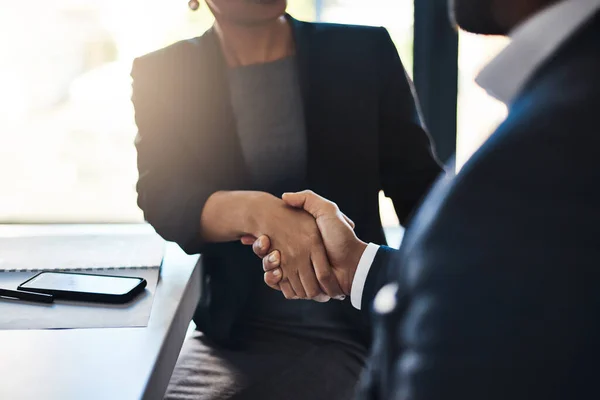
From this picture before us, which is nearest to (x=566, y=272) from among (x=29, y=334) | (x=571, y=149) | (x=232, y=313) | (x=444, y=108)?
(x=571, y=149)

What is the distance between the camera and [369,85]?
4.11ft

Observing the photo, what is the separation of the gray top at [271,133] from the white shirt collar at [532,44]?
0.76 m

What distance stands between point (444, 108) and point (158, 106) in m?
0.81

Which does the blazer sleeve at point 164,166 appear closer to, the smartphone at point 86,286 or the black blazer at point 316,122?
the black blazer at point 316,122

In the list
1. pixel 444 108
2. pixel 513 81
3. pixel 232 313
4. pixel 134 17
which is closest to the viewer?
pixel 513 81

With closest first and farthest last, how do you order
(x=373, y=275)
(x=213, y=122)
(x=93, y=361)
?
(x=93, y=361) < (x=373, y=275) < (x=213, y=122)

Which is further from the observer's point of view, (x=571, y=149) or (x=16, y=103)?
(x=16, y=103)

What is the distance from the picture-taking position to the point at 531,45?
0.44 meters

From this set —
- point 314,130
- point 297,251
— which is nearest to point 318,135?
point 314,130

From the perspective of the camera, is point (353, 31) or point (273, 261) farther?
point (353, 31)

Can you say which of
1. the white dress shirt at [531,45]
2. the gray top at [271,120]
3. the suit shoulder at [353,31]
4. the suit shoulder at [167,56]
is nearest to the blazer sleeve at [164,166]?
the suit shoulder at [167,56]

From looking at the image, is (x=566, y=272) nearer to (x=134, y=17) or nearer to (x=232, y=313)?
(x=232, y=313)

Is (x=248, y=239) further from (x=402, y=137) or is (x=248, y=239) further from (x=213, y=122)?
(x=402, y=137)

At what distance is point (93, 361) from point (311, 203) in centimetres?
51
